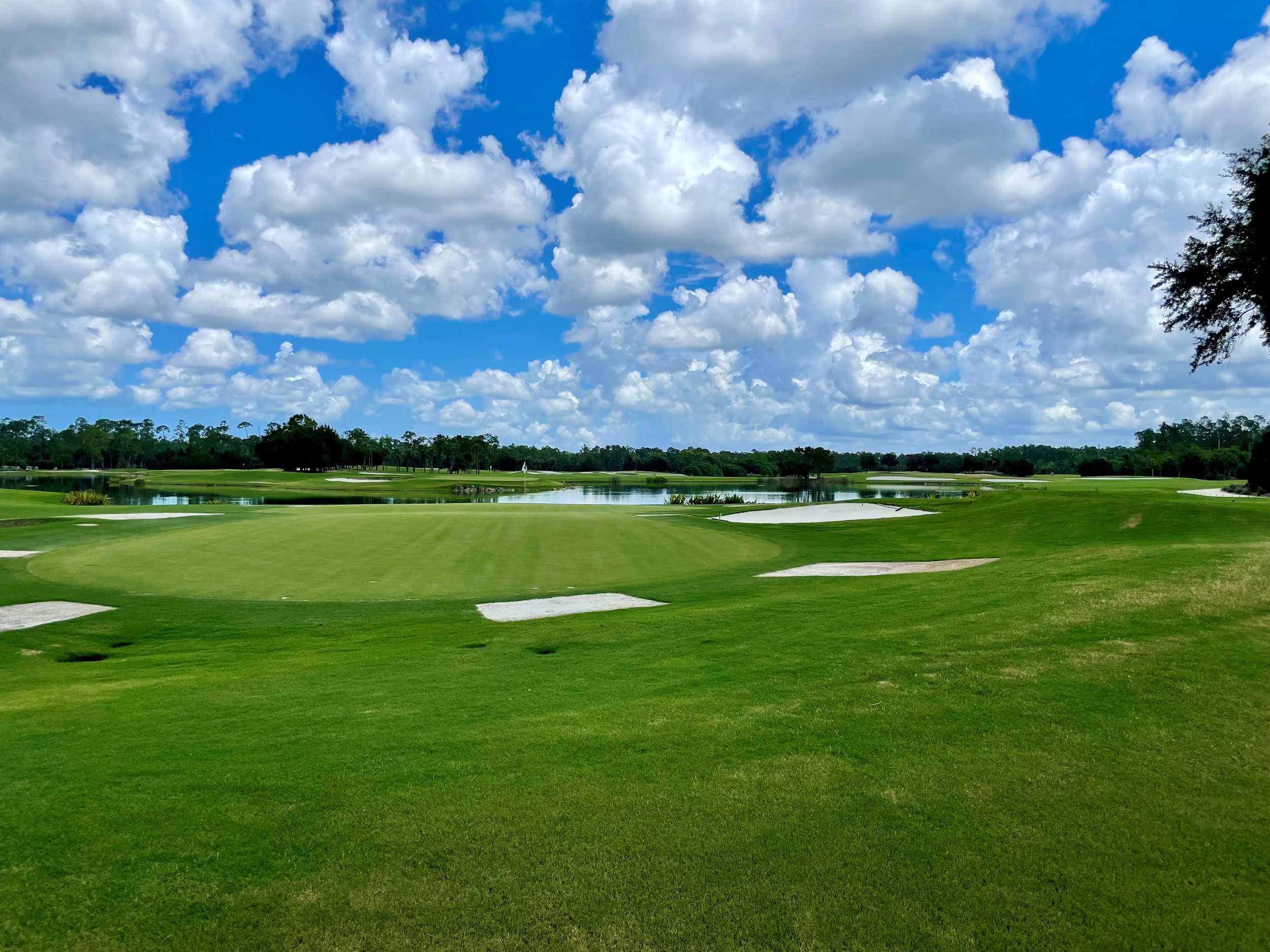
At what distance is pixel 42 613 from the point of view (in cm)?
1475

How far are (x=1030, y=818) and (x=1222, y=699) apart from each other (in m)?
3.44

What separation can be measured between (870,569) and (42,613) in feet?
64.6

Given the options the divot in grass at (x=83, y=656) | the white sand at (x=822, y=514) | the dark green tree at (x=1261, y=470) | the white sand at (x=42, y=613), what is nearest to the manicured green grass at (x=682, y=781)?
the divot in grass at (x=83, y=656)

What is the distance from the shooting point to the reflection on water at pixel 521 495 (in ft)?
221

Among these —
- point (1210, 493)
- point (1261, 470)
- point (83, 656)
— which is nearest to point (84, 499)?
point (83, 656)

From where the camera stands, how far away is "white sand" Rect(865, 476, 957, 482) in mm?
143275

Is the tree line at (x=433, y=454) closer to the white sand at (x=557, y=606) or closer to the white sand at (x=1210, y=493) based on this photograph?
the white sand at (x=1210, y=493)

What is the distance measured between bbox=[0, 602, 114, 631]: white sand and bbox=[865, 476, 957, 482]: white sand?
13979 centimetres

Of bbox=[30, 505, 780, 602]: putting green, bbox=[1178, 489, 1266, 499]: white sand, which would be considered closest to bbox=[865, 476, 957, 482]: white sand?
bbox=[1178, 489, 1266, 499]: white sand

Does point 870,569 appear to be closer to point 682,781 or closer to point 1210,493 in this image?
point 682,781

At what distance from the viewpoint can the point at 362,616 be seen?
1510cm

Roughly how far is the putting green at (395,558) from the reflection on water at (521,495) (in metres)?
29.1

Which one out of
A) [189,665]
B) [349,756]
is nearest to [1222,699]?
[349,756]

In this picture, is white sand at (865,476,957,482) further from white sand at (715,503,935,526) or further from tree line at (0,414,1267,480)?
white sand at (715,503,935,526)
